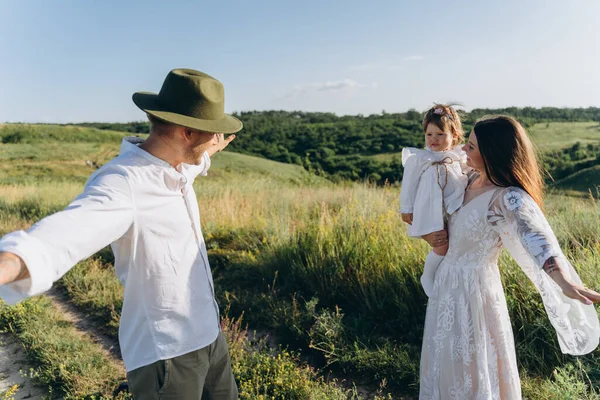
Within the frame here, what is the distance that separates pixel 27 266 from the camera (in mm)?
1246

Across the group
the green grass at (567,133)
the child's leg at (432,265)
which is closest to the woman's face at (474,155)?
the child's leg at (432,265)

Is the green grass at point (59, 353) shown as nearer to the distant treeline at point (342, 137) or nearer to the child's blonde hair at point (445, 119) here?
the child's blonde hair at point (445, 119)

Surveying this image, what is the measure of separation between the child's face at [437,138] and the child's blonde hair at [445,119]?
0.09 feet

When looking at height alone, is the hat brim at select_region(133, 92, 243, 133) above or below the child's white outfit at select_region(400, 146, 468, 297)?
above

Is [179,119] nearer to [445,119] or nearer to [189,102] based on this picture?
[189,102]

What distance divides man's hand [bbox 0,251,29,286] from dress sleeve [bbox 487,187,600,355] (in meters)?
2.08

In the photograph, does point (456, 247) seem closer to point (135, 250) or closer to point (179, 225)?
point (179, 225)

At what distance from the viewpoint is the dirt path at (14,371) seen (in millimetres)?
3682

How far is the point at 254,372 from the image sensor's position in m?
3.69

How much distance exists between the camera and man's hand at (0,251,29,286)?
1.21m

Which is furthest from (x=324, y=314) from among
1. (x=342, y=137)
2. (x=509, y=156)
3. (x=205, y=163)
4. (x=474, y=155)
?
(x=342, y=137)

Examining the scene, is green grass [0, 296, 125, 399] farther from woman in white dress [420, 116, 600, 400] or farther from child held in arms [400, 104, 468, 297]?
child held in arms [400, 104, 468, 297]

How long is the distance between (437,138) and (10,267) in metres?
2.47

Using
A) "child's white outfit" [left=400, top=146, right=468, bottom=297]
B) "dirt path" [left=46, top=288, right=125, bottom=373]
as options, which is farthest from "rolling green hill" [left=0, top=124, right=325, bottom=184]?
"child's white outfit" [left=400, top=146, right=468, bottom=297]
